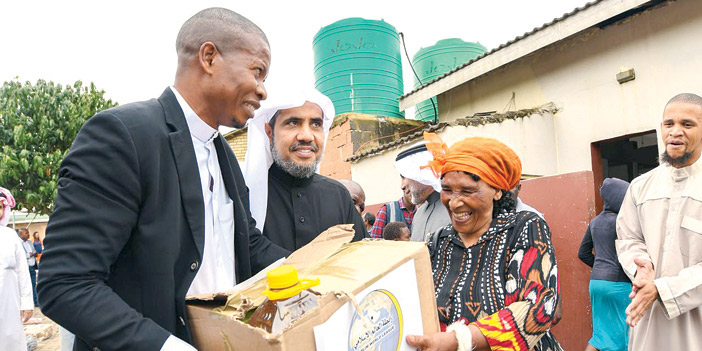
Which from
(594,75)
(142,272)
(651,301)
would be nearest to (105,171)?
(142,272)

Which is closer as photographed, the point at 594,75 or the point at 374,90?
the point at 594,75

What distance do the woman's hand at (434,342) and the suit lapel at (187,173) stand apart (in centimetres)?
71

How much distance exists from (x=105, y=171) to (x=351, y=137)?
881 centimetres

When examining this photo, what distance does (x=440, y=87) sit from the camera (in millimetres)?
9156

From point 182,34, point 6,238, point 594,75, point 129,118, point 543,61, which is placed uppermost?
point 543,61

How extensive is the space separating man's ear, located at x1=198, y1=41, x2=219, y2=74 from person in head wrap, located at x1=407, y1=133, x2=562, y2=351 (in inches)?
44.1

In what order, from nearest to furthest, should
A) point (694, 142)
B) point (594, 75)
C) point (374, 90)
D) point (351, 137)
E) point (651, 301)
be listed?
point (651, 301)
point (694, 142)
point (594, 75)
point (351, 137)
point (374, 90)

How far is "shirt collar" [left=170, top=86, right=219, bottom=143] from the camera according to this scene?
1.54m

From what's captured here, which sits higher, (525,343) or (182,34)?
(182,34)

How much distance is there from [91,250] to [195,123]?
22.8 inches

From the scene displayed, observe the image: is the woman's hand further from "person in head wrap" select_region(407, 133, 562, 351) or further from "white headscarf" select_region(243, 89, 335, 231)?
"white headscarf" select_region(243, 89, 335, 231)

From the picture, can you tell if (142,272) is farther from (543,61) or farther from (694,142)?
(543,61)

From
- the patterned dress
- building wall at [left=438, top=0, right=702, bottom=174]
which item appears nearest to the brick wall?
building wall at [left=438, top=0, right=702, bottom=174]

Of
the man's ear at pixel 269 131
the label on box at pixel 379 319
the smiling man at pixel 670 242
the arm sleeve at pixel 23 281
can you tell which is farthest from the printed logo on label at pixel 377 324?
the arm sleeve at pixel 23 281
